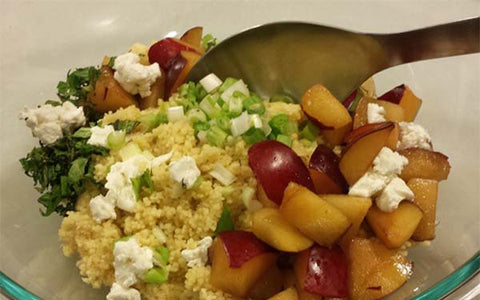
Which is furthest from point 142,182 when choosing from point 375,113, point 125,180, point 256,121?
point 375,113

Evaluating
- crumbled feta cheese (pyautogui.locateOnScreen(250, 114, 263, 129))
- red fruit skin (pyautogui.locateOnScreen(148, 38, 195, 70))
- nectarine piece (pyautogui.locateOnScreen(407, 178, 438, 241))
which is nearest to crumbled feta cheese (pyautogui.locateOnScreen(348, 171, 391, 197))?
nectarine piece (pyautogui.locateOnScreen(407, 178, 438, 241))

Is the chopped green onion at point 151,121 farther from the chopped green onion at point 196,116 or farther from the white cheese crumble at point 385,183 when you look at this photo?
the white cheese crumble at point 385,183

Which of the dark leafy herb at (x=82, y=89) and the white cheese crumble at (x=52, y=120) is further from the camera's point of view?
the dark leafy herb at (x=82, y=89)

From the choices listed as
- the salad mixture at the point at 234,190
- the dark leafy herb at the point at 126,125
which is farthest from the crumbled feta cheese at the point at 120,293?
the dark leafy herb at the point at 126,125

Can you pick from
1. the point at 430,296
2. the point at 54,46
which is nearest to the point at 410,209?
the point at 430,296

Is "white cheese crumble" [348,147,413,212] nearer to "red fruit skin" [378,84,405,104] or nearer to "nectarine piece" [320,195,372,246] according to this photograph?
"nectarine piece" [320,195,372,246]
